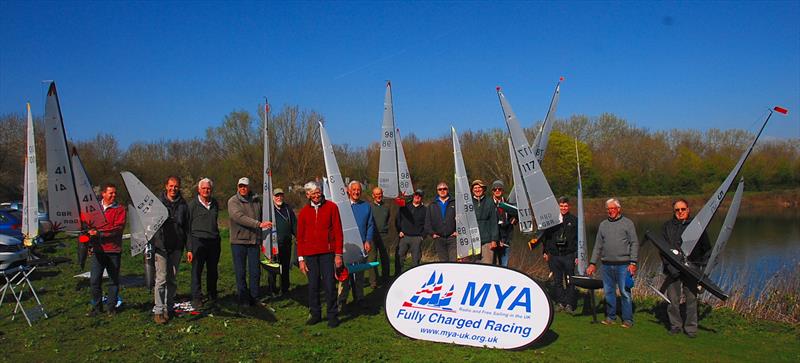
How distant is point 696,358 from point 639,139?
49684mm

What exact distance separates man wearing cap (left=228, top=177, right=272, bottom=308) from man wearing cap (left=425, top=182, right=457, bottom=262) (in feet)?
8.59

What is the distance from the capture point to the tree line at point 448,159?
33.3m

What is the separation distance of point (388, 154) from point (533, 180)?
10.4ft

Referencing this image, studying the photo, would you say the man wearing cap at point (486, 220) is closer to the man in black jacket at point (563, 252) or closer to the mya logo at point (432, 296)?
the man in black jacket at point (563, 252)

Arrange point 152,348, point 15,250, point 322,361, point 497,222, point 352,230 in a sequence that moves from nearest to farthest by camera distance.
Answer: point 322,361
point 152,348
point 352,230
point 497,222
point 15,250

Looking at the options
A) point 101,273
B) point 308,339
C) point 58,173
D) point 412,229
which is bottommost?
point 308,339

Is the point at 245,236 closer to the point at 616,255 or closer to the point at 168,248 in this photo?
the point at 168,248

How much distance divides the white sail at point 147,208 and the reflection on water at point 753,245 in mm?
9414

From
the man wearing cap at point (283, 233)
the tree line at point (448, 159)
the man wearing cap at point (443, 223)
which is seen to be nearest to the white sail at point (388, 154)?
the man wearing cap at point (443, 223)

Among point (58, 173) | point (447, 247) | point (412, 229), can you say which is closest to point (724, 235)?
point (447, 247)

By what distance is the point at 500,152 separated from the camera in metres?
40.9

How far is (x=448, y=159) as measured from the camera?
127 ft

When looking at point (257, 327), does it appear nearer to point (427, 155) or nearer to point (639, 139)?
point (427, 155)

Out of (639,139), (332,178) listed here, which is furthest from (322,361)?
(639,139)
